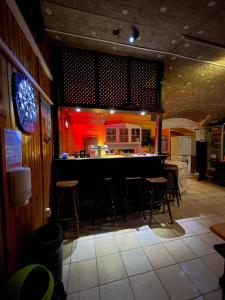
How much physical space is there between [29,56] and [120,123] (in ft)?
17.4

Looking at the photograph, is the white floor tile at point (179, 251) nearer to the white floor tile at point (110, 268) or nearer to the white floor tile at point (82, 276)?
the white floor tile at point (110, 268)

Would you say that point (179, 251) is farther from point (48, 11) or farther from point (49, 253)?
point (48, 11)

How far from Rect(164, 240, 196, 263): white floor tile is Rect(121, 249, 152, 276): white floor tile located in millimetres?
391

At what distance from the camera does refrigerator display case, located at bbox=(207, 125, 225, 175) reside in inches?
219

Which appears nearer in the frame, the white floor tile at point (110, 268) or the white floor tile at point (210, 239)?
the white floor tile at point (110, 268)

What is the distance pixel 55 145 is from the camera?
9.26 feet

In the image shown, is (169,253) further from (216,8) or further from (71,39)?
(71,39)

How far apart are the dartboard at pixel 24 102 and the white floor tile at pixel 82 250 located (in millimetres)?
1695

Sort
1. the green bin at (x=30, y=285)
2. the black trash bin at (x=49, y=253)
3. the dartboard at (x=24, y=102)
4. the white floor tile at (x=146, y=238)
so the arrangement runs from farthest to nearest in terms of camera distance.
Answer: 1. the white floor tile at (x=146, y=238)
2. the black trash bin at (x=49, y=253)
3. the dartboard at (x=24, y=102)
4. the green bin at (x=30, y=285)

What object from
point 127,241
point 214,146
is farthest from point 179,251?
point 214,146

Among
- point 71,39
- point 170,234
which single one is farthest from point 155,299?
point 71,39

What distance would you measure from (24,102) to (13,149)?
1.58 ft

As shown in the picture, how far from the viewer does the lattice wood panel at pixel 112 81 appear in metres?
2.88

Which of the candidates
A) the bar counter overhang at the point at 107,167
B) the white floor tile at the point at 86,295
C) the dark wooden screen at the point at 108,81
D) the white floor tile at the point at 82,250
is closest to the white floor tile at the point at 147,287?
the white floor tile at the point at 86,295
